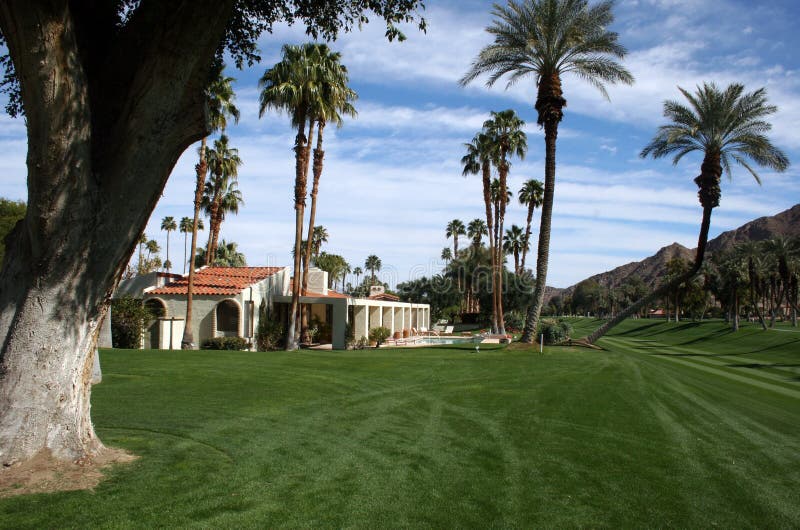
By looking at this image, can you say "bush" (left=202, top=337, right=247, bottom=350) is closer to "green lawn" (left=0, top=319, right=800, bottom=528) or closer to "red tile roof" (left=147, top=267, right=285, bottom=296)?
"red tile roof" (left=147, top=267, right=285, bottom=296)

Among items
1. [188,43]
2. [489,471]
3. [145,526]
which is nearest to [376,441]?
[489,471]

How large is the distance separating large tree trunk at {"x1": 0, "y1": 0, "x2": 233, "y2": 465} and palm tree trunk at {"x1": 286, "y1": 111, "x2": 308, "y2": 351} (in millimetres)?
20251

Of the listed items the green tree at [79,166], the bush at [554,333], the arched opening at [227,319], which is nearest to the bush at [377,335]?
the arched opening at [227,319]

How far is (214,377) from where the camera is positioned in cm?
1450

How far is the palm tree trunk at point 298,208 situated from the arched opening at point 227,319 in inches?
109

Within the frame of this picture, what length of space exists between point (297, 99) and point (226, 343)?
11608mm

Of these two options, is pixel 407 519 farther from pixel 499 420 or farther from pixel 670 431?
pixel 670 431

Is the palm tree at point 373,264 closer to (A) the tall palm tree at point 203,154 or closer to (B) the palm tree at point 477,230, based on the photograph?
(B) the palm tree at point 477,230

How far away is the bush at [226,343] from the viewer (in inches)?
1032

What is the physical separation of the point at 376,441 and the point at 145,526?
13.9 feet

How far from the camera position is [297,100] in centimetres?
2570

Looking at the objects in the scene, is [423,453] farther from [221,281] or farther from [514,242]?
[514,242]

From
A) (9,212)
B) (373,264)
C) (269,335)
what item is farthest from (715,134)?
(373,264)

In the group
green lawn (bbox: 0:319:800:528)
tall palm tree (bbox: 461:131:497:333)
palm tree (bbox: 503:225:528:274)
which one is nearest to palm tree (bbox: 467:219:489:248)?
palm tree (bbox: 503:225:528:274)
